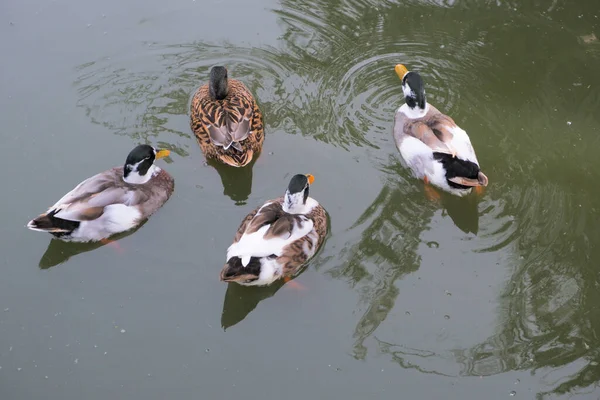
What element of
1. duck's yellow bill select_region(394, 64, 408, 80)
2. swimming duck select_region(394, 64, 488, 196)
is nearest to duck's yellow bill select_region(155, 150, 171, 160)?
swimming duck select_region(394, 64, 488, 196)

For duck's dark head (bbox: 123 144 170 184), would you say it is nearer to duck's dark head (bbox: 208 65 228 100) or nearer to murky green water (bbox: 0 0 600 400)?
murky green water (bbox: 0 0 600 400)

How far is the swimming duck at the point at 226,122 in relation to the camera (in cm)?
588

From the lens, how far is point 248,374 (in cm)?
478

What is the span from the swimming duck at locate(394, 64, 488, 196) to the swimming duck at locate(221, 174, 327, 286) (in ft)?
3.40

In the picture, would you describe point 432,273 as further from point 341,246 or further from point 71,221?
point 71,221

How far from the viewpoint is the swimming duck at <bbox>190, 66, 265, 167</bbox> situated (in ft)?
19.3

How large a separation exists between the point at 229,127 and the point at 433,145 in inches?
70.3

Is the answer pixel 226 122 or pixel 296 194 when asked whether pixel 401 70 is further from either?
pixel 296 194

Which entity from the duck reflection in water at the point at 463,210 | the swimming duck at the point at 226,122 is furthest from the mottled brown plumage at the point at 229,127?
the duck reflection in water at the point at 463,210

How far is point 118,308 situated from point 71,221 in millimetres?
804

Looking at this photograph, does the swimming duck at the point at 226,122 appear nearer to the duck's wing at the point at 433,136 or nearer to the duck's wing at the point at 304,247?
the duck's wing at the point at 304,247

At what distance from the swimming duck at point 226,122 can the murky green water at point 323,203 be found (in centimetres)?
25

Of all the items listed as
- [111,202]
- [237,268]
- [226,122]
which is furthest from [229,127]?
[237,268]

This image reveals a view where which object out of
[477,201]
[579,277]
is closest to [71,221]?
[477,201]
